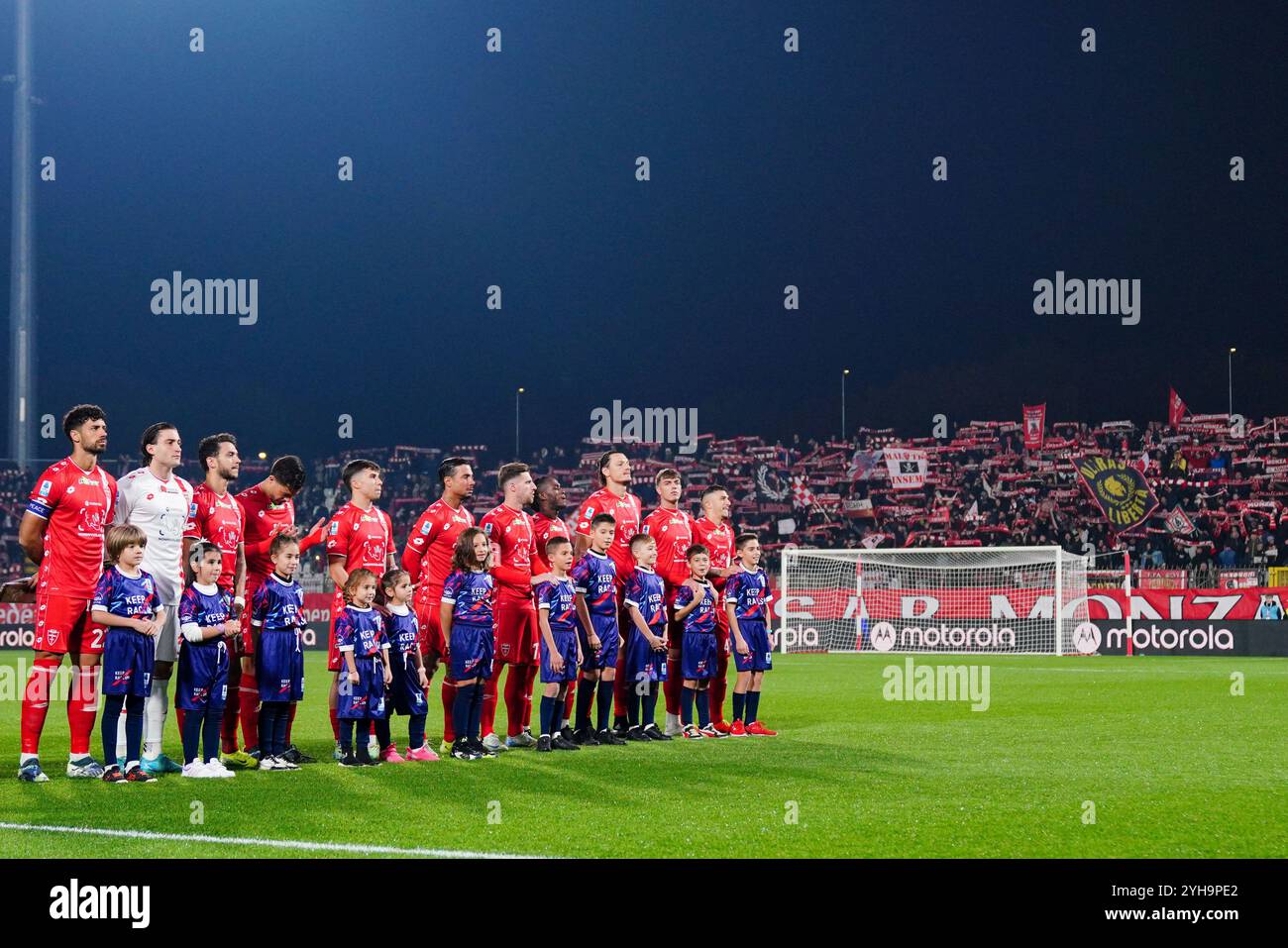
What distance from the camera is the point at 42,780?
852 centimetres

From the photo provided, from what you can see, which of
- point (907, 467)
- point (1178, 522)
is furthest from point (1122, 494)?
point (907, 467)

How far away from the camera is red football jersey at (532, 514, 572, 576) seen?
35.8 ft

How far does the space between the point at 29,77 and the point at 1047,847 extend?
29013 mm

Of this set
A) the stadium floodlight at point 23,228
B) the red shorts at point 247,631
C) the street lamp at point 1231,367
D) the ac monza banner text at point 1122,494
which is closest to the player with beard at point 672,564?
the red shorts at point 247,631

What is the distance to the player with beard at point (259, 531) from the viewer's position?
1005cm

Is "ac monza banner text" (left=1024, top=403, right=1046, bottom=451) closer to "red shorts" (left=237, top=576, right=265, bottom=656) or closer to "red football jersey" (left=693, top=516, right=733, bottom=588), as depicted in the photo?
"red football jersey" (left=693, top=516, right=733, bottom=588)

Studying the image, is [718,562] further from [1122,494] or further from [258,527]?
[1122,494]

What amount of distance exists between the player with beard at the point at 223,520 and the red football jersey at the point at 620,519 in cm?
284

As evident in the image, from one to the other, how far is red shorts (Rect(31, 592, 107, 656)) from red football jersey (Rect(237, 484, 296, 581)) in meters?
1.72

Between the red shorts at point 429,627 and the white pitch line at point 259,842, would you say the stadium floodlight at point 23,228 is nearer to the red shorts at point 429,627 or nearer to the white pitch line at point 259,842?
the red shorts at point 429,627

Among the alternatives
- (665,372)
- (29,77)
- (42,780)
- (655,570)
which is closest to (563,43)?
(665,372)

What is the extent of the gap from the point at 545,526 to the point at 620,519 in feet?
2.38

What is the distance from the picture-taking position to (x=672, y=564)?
12.0 meters
